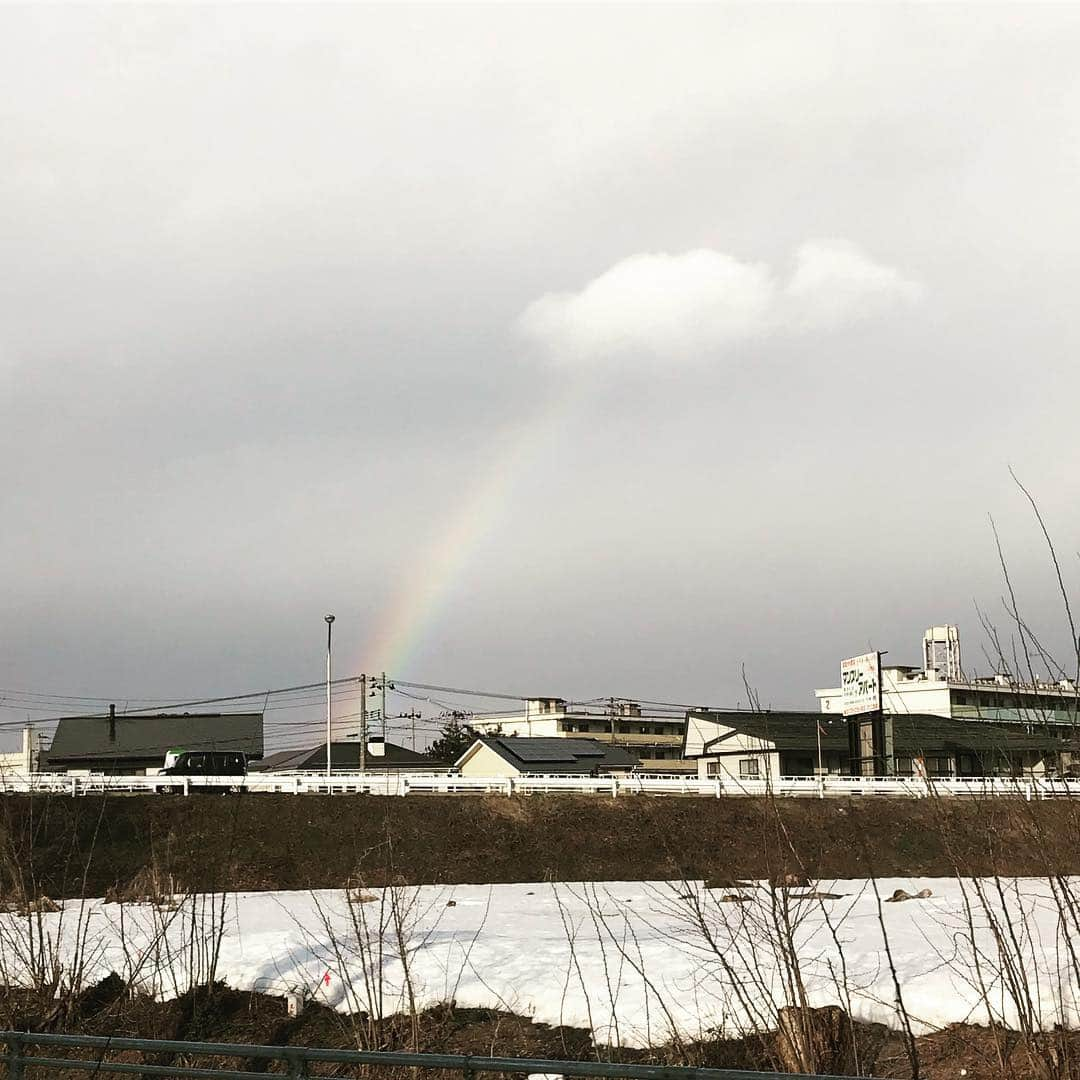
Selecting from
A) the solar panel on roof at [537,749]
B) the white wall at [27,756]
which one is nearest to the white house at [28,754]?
the white wall at [27,756]

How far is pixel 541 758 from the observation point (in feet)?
216

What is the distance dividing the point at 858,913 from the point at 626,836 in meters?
15.5

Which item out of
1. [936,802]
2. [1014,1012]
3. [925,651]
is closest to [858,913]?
[1014,1012]

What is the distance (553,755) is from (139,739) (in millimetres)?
28118

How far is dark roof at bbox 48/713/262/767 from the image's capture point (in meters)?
72.8

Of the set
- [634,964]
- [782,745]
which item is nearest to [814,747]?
[782,745]

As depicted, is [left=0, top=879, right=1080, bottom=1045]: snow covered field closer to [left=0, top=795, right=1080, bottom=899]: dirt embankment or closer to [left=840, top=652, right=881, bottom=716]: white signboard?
A: [left=0, top=795, right=1080, bottom=899]: dirt embankment

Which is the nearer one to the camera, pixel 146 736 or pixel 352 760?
pixel 146 736

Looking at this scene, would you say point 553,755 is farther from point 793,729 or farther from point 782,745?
point 793,729

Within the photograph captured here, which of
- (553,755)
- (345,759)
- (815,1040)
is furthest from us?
(345,759)

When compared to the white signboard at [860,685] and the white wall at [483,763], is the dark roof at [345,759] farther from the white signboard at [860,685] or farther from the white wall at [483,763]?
the white signboard at [860,685]

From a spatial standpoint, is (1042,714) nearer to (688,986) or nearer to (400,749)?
(688,986)

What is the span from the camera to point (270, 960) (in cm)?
1255

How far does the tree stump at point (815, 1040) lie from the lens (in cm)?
761
